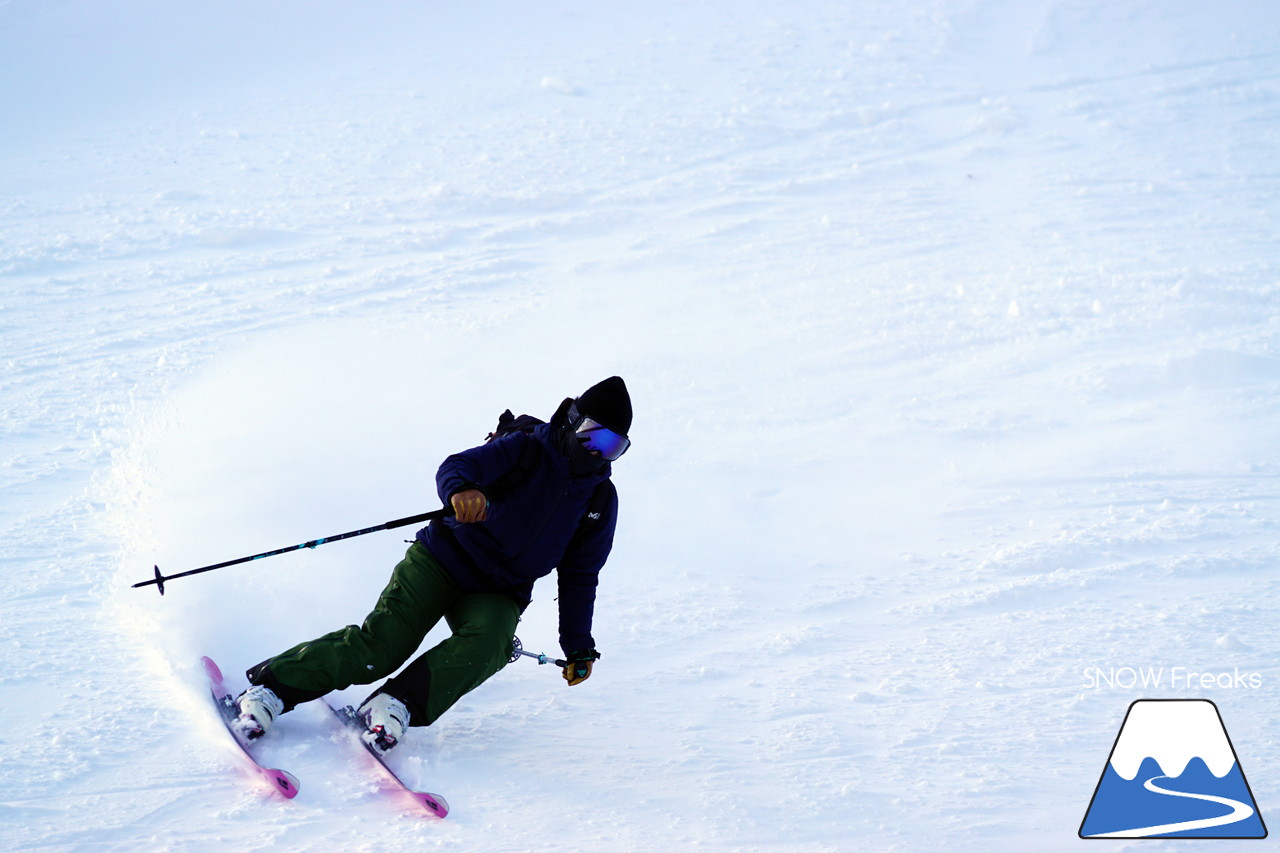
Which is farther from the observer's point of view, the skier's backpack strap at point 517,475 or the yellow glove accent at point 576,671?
the yellow glove accent at point 576,671

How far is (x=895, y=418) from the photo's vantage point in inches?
277

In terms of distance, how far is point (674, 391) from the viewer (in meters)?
7.24

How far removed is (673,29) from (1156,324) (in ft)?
26.7

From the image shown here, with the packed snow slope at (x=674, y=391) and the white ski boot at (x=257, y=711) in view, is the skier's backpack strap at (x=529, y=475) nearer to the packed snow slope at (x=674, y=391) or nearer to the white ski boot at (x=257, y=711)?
the packed snow slope at (x=674, y=391)

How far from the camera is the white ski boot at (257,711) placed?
3490 millimetres

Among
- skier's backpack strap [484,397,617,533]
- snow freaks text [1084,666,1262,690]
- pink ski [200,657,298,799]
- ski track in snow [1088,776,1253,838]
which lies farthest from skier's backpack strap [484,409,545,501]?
snow freaks text [1084,666,1262,690]

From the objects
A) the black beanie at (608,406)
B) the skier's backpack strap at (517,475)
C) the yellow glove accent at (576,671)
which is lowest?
the yellow glove accent at (576,671)

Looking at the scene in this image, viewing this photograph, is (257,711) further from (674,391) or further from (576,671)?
(674,391)

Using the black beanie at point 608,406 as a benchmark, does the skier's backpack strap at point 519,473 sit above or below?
below

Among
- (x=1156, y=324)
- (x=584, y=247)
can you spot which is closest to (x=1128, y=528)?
(x=1156, y=324)

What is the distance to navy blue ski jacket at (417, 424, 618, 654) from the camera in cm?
375

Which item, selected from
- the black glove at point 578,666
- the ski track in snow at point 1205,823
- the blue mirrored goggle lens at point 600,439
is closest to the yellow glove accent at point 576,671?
the black glove at point 578,666

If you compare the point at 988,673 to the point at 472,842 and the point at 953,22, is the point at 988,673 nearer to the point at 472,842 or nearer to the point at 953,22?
the point at 472,842

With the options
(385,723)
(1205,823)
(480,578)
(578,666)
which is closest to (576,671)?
(578,666)
